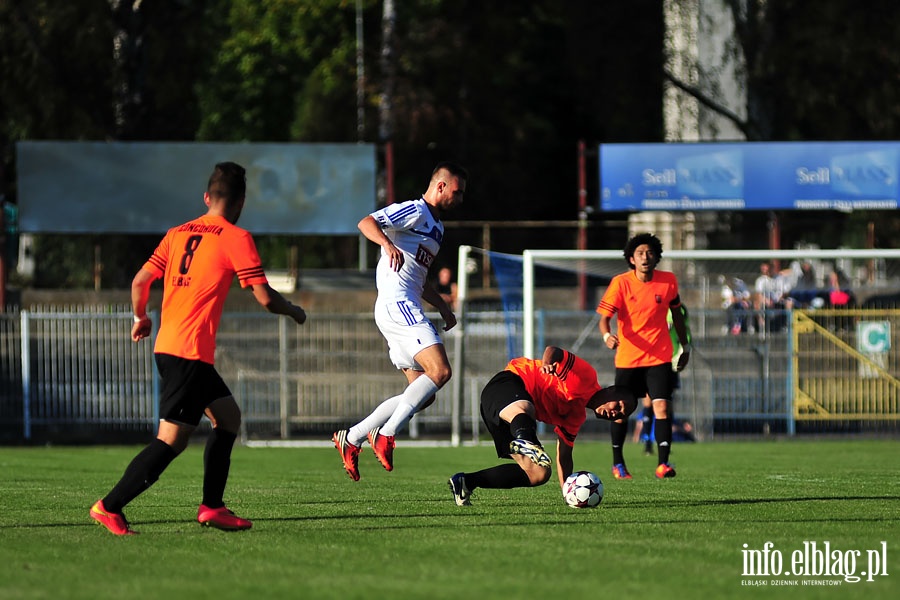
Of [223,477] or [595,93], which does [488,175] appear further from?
[223,477]

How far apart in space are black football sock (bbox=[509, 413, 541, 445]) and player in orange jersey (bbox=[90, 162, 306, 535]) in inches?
66.1

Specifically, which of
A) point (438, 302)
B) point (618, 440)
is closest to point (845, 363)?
point (618, 440)

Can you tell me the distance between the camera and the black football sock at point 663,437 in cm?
1205

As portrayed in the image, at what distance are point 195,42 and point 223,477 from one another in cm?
3095

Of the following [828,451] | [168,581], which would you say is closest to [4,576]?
[168,581]

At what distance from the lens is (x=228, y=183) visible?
7504mm

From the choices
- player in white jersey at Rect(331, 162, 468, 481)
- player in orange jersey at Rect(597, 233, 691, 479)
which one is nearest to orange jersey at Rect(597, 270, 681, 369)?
player in orange jersey at Rect(597, 233, 691, 479)

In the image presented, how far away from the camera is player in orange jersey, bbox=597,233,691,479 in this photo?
12102 millimetres

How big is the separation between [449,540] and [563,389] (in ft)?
6.97

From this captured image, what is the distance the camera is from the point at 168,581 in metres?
5.95

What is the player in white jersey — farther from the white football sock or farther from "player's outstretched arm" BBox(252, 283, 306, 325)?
"player's outstretched arm" BBox(252, 283, 306, 325)

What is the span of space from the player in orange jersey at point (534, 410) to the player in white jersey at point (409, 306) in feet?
2.03

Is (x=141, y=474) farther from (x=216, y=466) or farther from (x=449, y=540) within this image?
(x=449, y=540)

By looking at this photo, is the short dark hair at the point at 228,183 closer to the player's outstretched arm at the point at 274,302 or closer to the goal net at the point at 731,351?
the player's outstretched arm at the point at 274,302
